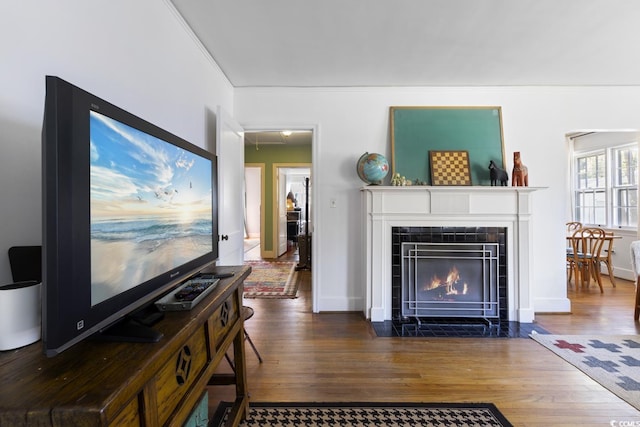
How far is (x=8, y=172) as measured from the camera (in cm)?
96

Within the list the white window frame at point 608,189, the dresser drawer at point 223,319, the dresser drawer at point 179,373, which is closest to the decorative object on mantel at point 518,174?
the white window frame at point 608,189

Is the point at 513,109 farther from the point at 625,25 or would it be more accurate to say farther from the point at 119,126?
the point at 119,126

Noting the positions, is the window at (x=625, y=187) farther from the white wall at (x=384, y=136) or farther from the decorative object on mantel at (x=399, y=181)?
the decorative object on mantel at (x=399, y=181)

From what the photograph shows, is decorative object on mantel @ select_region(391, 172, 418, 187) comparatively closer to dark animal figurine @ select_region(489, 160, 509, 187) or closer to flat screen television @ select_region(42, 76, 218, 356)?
dark animal figurine @ select_region(489, 160, 509, 187)

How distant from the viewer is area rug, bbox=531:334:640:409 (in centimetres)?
191

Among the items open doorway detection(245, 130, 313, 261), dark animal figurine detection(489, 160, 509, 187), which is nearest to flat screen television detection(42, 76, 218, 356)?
dark animal figurine detection(489, 160, 509, 187)

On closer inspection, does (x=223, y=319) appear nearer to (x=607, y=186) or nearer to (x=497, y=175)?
(x=497, y=175)

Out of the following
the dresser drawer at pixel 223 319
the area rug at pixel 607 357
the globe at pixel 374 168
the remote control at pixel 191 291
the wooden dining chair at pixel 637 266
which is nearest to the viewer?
the remote control at pixel 191 291

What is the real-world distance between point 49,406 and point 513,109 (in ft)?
13.4

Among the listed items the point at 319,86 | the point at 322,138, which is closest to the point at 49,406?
the point at 322,138

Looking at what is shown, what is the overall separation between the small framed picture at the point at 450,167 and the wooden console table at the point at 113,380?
2743 mm

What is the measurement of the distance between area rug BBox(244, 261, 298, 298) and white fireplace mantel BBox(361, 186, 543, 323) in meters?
1.33

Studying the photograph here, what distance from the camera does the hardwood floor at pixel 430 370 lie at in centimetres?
177

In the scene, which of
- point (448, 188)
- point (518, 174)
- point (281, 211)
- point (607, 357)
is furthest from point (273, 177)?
point (607, 357)
